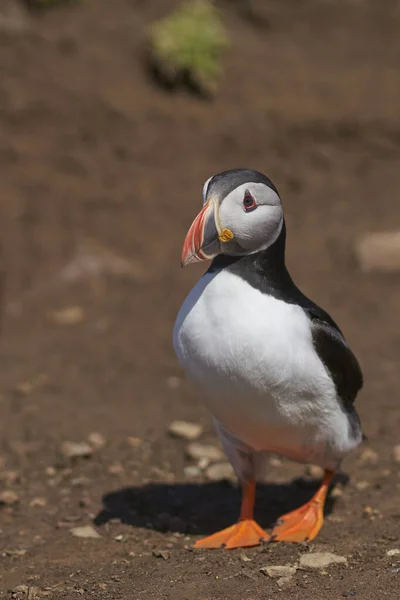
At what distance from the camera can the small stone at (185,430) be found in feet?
24.3

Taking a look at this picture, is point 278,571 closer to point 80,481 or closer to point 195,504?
point 195,504

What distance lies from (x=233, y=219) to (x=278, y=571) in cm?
178

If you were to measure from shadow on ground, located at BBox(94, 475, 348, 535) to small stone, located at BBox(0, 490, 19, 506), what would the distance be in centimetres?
60

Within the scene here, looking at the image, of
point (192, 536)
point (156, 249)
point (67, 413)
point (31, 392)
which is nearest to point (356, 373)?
point (192, 536)

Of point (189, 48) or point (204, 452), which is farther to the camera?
point (189, 48)

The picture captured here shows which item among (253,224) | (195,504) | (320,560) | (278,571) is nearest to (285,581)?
(278,571)

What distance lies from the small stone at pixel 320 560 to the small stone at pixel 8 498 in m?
2.18

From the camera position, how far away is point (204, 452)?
279 inches

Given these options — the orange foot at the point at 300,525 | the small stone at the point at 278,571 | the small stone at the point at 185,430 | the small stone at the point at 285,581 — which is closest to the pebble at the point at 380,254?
the small stone at the point at 185,430

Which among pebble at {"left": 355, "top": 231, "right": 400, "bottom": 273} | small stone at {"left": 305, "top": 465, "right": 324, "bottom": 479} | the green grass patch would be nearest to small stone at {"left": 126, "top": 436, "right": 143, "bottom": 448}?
small stone at {"left": 305, "top": 465, "right": 324, "bottom": 479}

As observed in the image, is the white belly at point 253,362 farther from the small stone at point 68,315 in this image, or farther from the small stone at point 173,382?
the small stone at point 68,315

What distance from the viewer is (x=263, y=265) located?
16.2 feet

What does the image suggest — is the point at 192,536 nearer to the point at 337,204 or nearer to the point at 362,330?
the point at 362,330

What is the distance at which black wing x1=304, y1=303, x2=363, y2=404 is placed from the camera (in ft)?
16.6
